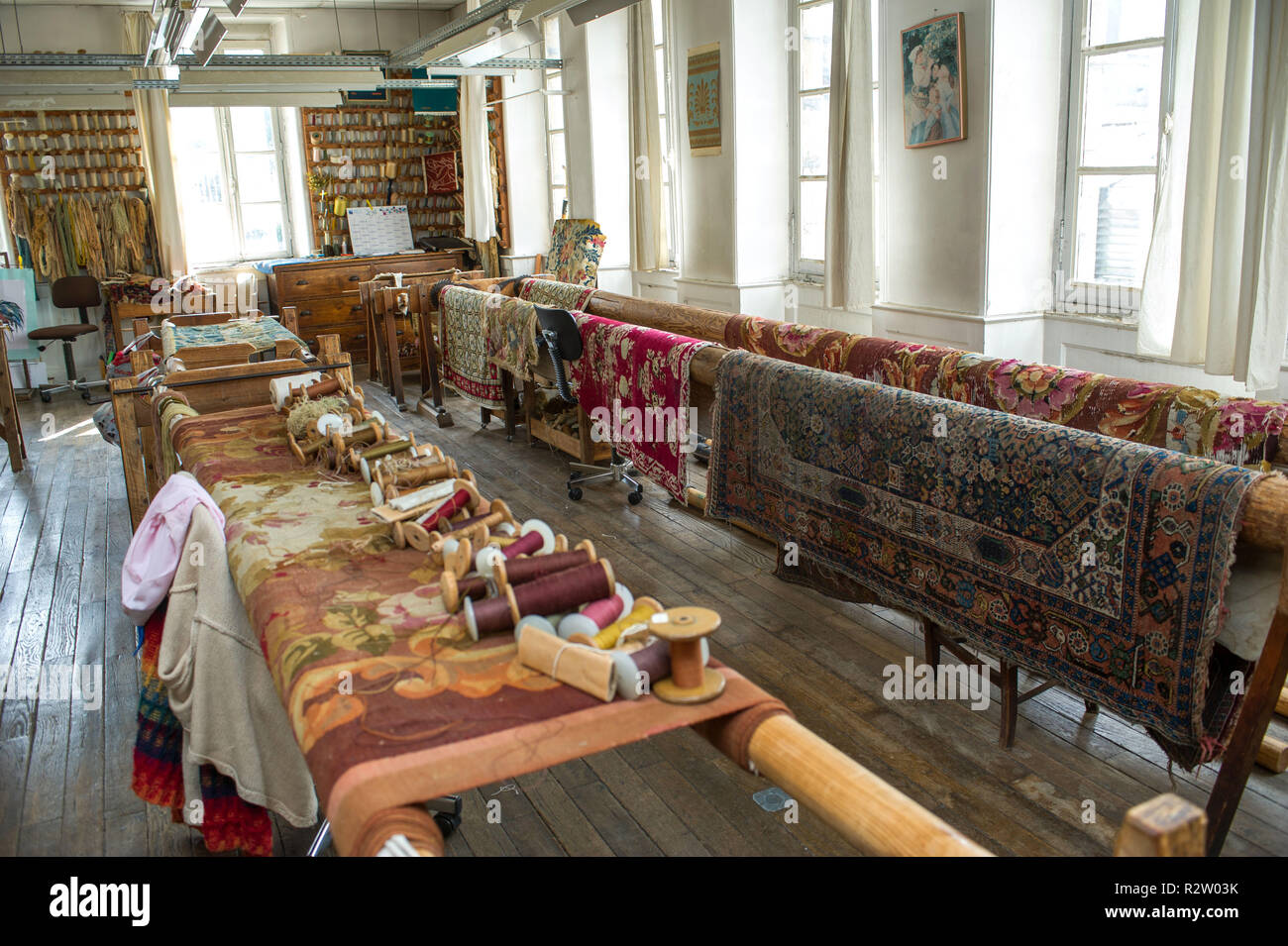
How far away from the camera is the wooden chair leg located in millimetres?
3074

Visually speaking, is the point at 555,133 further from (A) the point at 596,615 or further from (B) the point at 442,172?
(A) the point at 596,615

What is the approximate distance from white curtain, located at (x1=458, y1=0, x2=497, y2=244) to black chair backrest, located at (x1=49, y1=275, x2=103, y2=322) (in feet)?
12.7

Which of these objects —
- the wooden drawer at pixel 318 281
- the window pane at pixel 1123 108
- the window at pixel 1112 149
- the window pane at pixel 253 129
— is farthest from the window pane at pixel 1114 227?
the window pane at pixel 253 129

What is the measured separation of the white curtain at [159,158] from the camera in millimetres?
10102

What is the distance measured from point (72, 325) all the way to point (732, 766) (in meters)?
9.22

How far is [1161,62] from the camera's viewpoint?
4406 mm

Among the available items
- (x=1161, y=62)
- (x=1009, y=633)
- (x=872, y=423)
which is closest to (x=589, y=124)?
(x=1161, y=62)

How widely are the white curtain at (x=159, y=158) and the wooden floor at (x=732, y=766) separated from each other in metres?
6.47

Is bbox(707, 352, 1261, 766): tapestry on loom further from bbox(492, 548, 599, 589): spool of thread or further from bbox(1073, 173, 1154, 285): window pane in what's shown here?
bbox(1073, 173, 1154, 285): window pane

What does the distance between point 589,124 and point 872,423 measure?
6.60 meters

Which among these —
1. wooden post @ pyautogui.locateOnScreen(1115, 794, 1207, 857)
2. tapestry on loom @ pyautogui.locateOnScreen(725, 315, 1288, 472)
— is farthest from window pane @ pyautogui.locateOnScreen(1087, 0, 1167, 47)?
wooden post @ pyautogui.locateOnScreen(1115, 794, 1207, 857)

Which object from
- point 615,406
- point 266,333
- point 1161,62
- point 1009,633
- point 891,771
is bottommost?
point 891,771

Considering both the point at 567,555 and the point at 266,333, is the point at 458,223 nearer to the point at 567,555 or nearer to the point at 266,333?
the point at 266,333

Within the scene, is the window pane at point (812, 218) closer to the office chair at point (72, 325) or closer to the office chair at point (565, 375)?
the office chair at point (565, 375)
